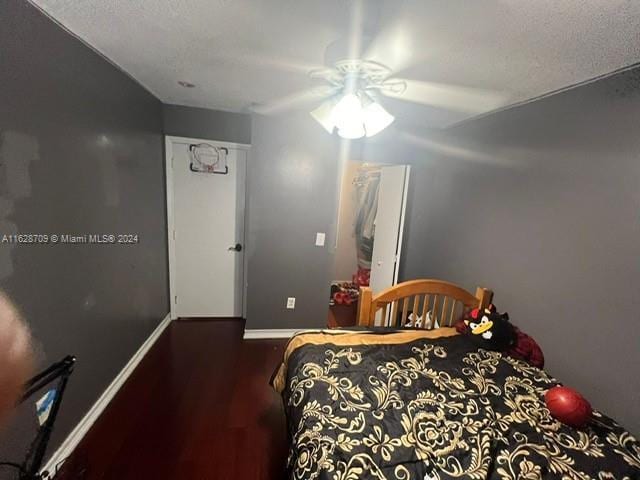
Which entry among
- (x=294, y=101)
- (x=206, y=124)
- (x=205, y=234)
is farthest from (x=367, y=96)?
(x=205, y=234)

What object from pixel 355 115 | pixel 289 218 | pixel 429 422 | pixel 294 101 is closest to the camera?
pixel 429 422

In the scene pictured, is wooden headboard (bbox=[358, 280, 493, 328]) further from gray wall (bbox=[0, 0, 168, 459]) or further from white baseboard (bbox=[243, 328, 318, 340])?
gray wall (bbox=[0, 0, 168, 459])

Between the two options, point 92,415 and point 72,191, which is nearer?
point 72,191

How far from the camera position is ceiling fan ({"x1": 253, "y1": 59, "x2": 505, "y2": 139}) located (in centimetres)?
147

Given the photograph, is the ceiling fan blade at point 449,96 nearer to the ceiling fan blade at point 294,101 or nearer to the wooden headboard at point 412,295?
the ceiling fan blade at point 294,101

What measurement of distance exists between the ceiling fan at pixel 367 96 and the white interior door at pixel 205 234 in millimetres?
1315

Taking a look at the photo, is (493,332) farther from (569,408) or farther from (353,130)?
(353,130)

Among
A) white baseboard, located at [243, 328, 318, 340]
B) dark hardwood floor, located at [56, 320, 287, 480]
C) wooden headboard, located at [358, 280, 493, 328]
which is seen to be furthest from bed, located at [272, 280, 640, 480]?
white baseboard, located at [243, 328, 318, 340]

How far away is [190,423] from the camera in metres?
1.84

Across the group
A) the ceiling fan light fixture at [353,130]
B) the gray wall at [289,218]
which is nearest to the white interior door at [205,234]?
the gray wall at [289,218]

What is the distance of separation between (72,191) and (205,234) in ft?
5.15

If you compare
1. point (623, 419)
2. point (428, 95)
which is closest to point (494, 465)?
point (623, 419)

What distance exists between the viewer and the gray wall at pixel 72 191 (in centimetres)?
117

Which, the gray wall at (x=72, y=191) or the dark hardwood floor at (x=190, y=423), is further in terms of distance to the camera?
the dark hardwood floor at (x=190, y=423)
